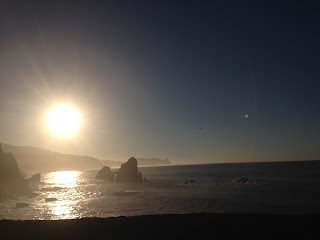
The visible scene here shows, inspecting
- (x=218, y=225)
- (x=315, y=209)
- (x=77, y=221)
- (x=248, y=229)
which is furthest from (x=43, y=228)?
(x=315, y=209)

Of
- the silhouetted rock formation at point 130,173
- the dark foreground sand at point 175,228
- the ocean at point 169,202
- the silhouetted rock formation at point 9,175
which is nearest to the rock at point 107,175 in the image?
the silhouetted rock formation at point 130,173

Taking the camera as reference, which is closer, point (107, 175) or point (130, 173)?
point (130, 173)

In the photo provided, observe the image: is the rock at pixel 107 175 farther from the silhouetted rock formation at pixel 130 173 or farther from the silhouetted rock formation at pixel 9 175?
the silhouetted rock formation at pixel 9 175

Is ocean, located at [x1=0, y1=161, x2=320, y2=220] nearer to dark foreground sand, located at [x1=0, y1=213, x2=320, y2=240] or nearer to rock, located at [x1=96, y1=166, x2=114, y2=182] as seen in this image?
dark foreground sand, located at [x1=0, y1=213, x2=320, y2=240]

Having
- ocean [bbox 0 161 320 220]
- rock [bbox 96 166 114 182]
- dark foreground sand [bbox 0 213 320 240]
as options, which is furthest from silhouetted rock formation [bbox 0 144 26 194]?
dark foreground sand [bbox 0 213 320 240]

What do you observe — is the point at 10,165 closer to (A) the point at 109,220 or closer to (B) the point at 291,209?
(A) the point at 109,220

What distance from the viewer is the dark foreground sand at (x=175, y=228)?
13.9 meters

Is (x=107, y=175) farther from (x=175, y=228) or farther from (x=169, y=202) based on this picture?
(x=175, y=228)

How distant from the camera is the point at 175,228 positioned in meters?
15.0

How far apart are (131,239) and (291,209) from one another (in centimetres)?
2543

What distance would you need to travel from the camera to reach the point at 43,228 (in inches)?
605

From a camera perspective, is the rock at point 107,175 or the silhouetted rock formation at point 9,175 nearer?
the silhouetted rock formation at point 9,175

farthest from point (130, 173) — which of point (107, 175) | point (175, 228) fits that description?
point (175, 228)

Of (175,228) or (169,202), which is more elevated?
(175,228)
